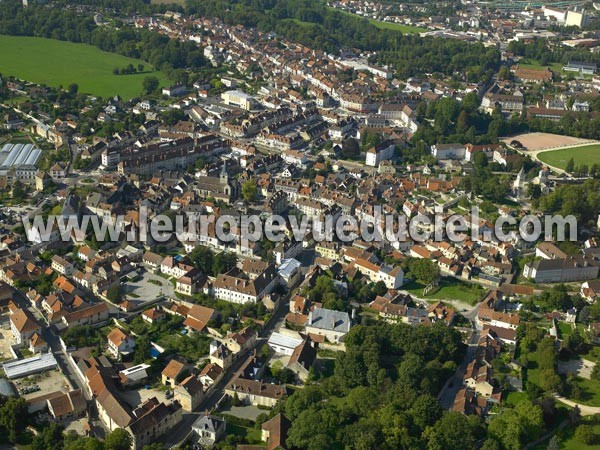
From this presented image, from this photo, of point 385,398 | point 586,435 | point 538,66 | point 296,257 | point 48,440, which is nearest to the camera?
point 48,440

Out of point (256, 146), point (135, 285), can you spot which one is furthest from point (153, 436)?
point (256, 146)

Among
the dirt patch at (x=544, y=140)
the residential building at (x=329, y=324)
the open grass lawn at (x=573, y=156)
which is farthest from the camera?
the dirt patch at (x=544, y=140)

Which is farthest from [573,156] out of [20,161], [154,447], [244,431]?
[154,447]

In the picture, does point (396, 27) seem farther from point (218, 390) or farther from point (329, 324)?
point (218, 390)

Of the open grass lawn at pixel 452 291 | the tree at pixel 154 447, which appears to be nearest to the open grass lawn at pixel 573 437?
the open grass lawn at pixel 452 291

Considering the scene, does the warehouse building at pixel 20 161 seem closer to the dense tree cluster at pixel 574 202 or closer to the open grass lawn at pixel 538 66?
the dense tree cluster at pixel 574 202

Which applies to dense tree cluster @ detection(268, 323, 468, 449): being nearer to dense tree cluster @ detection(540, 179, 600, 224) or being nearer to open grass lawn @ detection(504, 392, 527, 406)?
open grass lawn @ detection(504, 392, 527, 406)

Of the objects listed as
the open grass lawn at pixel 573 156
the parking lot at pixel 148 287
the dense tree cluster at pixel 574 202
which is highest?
the dense tree cluster at pixel 574 202
